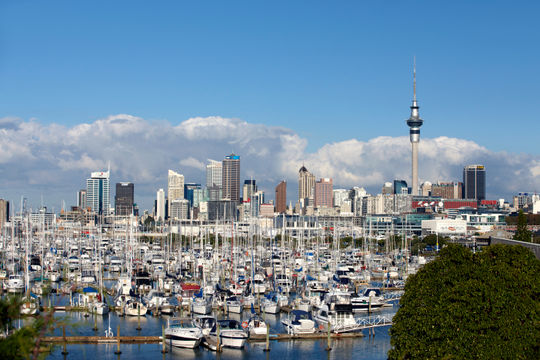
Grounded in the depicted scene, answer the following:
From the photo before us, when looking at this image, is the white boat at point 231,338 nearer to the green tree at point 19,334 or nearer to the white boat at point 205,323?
the white boat at point 205,323

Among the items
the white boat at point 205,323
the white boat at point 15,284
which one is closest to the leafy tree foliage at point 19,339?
the white boat at point 205,323

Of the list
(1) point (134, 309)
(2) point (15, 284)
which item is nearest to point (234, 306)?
(1) point (134, 309)

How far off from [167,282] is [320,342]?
29938 millimetres

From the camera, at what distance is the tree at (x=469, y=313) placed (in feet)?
90.4

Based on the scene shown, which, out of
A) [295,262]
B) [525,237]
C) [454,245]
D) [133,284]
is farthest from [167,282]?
[454,245]

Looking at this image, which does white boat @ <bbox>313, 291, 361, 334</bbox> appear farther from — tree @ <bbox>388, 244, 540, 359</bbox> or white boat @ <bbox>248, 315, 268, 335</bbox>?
tree @ <bbox>388, 244, 540, 359</bbox>

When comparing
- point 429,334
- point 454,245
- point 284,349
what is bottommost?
point 284,349

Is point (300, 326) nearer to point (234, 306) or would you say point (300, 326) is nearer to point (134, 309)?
point (234, 306)

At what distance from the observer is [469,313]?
91.8 feet

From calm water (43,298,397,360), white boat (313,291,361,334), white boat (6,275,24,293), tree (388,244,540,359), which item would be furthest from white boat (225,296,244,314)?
tree (388,244,540,359)

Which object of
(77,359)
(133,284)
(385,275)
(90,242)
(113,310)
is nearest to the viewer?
(77,359)

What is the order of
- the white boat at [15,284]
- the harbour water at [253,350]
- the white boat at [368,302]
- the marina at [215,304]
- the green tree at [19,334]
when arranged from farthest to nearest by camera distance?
1. the white boat at [15,284]
2. the white boat at [368,302]
3. the marina at [215,304]
4. the harbour water at [253,350]
5. the green tree at [19,334]

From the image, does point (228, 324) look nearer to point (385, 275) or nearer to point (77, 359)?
point (77, 359)

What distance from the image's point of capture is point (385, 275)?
9075 cm
